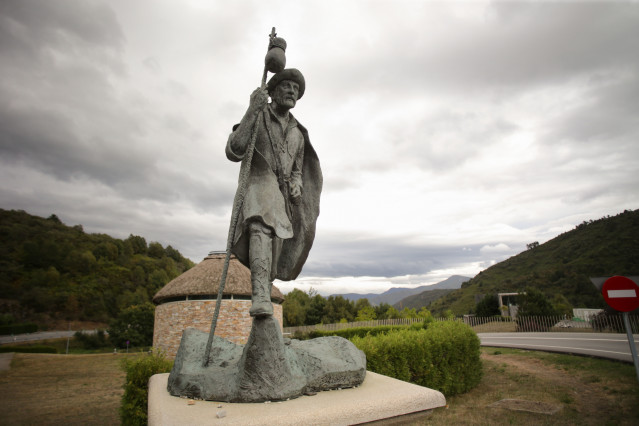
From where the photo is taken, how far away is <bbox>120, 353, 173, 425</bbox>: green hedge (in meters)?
4.69

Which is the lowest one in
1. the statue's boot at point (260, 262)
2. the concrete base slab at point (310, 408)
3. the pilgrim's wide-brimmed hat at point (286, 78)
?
the concrete base slab at point (310, 408)

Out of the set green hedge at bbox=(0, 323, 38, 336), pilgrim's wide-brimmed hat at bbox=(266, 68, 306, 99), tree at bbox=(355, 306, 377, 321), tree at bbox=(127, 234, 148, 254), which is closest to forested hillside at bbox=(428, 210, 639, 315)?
tree at bbox=(355, 306, 377, 321)

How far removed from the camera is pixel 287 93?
3.42 meters

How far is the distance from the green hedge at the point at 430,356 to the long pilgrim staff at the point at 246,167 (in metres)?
4.40

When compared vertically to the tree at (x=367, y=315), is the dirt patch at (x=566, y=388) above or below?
below

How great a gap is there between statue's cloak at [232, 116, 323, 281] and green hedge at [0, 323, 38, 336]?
60.2 meters

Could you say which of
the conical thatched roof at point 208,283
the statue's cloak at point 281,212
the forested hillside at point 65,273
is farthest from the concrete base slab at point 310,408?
the forested hillside at point 65,273

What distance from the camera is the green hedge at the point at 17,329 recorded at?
46.4 metres

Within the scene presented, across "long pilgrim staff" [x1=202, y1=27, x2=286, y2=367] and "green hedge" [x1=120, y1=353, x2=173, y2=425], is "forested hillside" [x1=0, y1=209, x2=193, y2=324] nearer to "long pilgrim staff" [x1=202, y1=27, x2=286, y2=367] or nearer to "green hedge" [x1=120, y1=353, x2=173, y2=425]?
"green hedge" [x1=120, y1=353, x2=173, y2=425]

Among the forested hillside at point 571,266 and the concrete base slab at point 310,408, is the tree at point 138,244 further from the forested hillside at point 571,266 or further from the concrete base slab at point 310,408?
the concrete base slab at point 310,408

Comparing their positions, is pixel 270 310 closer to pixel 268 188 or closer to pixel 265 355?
pixel 265 355

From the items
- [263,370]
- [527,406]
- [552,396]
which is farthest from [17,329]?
[263,370]

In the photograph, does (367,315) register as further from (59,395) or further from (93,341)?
(93,341)

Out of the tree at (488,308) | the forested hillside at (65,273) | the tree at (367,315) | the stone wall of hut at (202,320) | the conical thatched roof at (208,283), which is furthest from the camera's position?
the forested hillside at (65,273)
